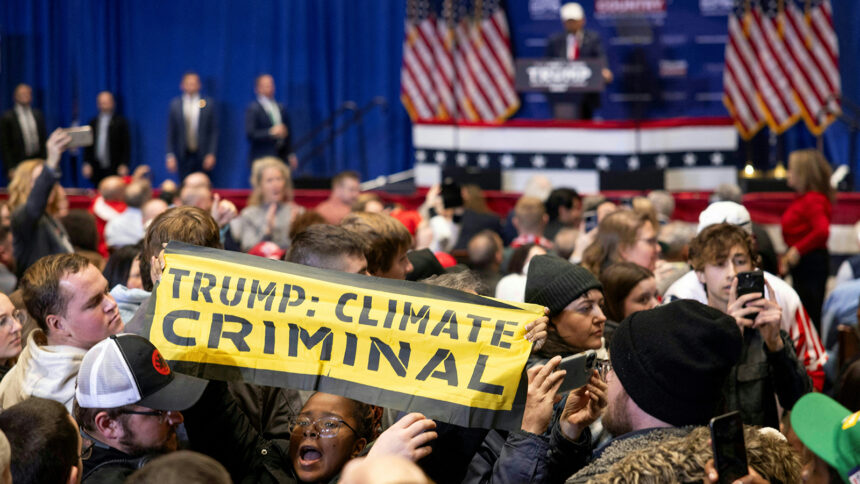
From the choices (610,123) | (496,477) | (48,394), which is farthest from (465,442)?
(610,123)

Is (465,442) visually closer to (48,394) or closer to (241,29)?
(48,394)

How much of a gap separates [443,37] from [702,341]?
14418 mm

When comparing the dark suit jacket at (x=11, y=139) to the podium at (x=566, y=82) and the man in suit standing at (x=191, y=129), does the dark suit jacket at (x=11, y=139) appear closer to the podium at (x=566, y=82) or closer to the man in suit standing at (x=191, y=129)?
the man in suit standing at (x=191, y=129)

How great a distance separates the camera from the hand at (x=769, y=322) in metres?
4.36

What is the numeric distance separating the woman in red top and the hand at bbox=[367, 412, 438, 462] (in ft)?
21.3

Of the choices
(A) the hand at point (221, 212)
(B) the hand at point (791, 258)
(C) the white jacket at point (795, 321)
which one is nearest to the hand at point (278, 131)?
(B) the hand at point (791, 258)

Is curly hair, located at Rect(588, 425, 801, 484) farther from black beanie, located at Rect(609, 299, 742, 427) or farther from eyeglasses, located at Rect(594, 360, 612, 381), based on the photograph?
eyeglasses, located at Rect(594, 360, 612, 381)

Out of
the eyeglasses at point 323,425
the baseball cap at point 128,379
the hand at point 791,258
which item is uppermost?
the baseball cap at point 128,379

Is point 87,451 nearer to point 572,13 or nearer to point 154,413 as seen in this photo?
point 154,413

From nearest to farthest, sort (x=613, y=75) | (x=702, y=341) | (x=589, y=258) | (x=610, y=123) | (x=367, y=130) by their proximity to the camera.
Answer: (x=702, y=341) < (x=589, y=258) < (x=610, y=123) < (x=613, y=75) < (x=367, y=130)

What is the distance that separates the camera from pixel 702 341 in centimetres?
305

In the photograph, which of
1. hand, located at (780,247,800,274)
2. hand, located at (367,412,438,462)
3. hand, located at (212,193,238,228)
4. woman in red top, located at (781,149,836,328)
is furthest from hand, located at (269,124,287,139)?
hand, located at (367,412,438,462)

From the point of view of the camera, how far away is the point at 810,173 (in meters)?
8.84

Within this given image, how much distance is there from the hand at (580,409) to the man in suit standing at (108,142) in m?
14.0
